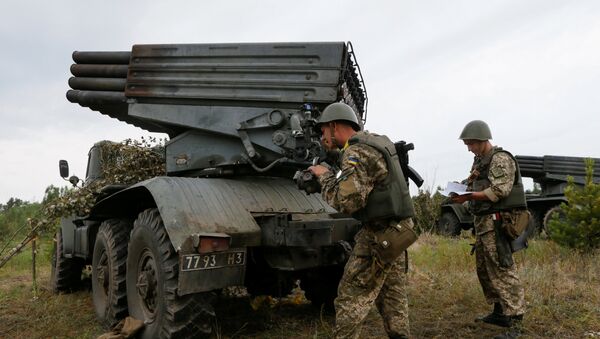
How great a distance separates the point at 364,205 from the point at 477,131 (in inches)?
71.8

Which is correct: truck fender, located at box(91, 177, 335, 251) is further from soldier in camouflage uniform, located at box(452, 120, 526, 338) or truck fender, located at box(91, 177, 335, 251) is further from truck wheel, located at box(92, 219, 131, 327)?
soldier in camouflage uniform, located at box(452, 120, 526, 338)

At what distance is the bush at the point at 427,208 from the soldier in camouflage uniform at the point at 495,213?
11.0 meters

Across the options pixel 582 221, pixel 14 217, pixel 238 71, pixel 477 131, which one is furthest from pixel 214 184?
pixel 14 217

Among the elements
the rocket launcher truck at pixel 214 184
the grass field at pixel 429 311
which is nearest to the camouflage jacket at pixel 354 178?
the rocket launcher truck at pixel 214 184

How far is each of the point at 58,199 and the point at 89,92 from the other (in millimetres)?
1401

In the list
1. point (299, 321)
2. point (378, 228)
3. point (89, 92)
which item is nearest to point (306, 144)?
point (378, 228)

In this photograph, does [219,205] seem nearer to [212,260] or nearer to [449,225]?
[212,260]

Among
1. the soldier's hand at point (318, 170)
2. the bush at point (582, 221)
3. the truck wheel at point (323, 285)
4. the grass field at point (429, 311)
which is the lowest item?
the grass field at point (429, 311)

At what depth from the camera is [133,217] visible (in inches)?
201

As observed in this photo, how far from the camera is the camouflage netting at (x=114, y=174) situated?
5.70m

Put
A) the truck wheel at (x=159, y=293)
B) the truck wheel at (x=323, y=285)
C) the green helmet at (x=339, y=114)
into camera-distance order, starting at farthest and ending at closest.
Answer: the truck wheel at (x=323, y=285) → the truck wheel at (x=159, y=293) → the green helmet at (x=339, y=114)

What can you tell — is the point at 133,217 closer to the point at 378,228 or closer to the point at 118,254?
the point at 118,254

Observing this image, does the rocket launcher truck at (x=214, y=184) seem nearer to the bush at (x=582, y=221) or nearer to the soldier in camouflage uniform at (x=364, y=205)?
the soldier in camouflage uniform at (x=364, y=205)

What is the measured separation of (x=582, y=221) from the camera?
7.42 m
